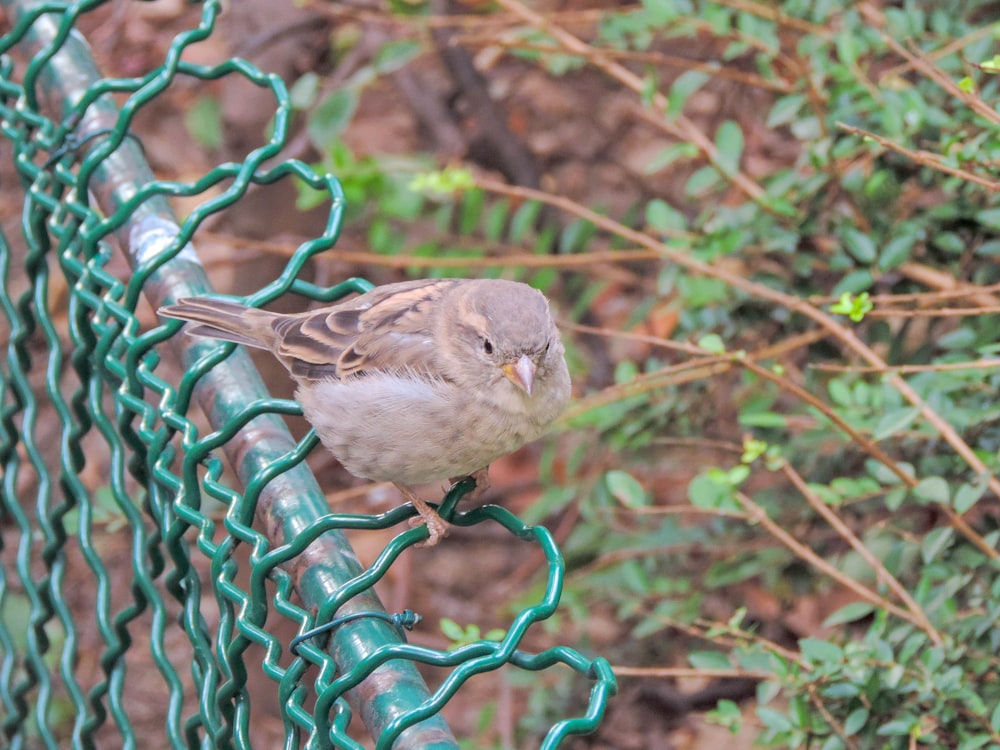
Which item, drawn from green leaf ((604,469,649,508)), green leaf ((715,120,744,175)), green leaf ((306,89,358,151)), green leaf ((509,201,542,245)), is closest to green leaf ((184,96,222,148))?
green leaf ((306,89,358,151))

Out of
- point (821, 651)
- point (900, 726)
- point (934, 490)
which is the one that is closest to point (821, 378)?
point (934, 490)

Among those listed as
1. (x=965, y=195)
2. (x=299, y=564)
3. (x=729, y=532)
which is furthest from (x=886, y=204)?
(x=299, y=564)

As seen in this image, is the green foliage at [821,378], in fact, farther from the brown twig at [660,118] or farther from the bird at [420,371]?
the bird at [420,371]

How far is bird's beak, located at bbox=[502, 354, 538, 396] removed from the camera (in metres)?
2.45

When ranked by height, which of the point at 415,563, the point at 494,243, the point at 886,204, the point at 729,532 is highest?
the point at 886,204

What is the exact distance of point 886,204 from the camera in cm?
305

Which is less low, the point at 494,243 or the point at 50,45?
the point at 50,45

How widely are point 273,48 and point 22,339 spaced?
2.44 m

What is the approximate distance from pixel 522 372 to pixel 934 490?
857 millimetres

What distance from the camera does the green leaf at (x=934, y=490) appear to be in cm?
229

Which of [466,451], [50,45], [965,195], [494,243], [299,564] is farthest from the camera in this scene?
[494,243]

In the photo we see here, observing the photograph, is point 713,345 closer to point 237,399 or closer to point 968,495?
point 968,495

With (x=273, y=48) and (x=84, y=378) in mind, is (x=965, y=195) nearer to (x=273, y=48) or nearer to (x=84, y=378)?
(x=84, y=378)

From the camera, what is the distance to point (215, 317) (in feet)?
7.50
